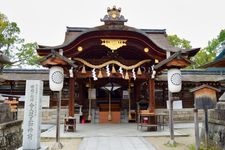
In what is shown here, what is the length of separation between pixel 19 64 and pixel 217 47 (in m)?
25.1

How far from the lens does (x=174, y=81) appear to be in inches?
352

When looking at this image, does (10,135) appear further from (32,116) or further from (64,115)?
(64,115)

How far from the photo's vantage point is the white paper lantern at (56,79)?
8.59m

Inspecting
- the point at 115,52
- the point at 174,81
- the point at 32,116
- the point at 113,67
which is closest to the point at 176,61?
the point at 174,81

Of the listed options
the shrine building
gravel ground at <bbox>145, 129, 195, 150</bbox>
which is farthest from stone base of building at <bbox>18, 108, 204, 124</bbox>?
gravel ground at <bbox>145, 129, 195, 150</bbox>

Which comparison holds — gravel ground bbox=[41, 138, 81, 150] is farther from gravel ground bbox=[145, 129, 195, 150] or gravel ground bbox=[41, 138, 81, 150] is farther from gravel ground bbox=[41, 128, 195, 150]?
gravel ground bbox=[145, 129, 195, 150]

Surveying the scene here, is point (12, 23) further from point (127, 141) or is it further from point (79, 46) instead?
point (127, 141)

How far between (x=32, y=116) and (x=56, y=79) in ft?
8.36

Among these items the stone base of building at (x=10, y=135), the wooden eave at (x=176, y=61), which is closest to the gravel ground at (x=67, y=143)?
the stone base of building at (x=10, y=135)

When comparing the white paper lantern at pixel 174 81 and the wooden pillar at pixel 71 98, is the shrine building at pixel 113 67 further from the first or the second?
the white paper lantern at pixel 174 81

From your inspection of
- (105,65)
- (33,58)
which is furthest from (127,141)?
(33,58)

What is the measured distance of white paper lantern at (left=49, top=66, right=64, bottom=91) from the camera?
338 inches

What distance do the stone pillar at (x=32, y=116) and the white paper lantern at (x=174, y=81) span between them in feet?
14.8

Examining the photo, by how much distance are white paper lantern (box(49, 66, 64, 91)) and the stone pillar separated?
2.13 meters
